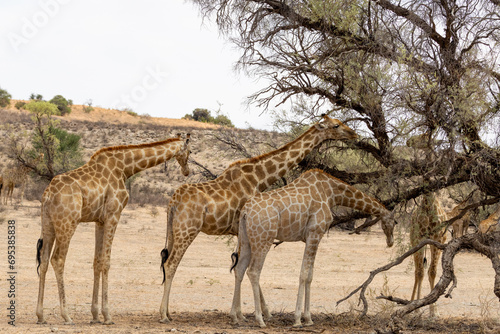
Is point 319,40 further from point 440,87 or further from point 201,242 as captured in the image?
point 201,242

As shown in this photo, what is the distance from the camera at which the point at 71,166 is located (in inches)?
1171

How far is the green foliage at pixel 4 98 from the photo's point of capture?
198 ft

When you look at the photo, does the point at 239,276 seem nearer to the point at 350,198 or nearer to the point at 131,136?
the point at 350,198

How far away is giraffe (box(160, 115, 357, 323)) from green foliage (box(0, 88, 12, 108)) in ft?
185

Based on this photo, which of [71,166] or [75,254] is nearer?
[75,254]

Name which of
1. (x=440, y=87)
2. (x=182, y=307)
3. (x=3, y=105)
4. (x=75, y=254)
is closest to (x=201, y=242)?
(x=75, y=254)

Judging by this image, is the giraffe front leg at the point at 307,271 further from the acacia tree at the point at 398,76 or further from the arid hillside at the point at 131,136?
the arid hillside at the point at 131,136

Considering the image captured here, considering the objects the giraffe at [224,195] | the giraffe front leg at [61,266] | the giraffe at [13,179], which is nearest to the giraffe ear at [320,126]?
the giraffe at [224,195]

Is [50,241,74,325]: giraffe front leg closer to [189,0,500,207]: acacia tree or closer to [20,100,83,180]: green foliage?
[189,0,500,207]: acacia tree

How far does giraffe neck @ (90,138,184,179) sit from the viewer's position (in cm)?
911

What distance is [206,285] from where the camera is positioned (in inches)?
549

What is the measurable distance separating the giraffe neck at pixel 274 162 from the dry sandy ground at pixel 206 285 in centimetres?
224

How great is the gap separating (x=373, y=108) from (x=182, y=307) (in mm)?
4948

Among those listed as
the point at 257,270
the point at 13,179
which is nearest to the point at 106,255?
the point at 257,270
